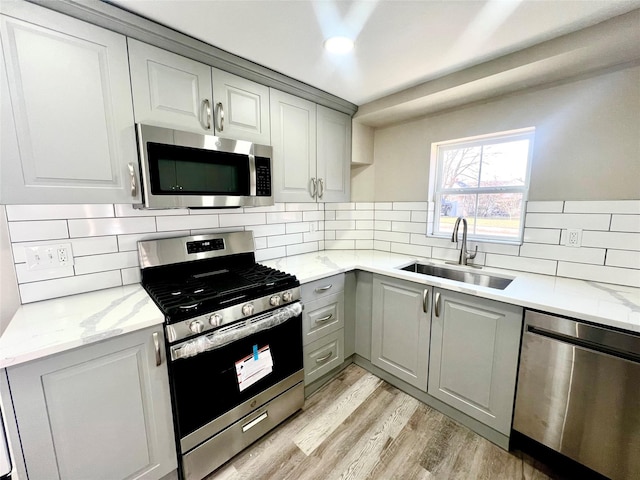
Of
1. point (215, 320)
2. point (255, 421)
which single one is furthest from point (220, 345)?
point (255, 421)

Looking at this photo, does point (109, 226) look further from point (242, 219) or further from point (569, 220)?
point (569, 220)

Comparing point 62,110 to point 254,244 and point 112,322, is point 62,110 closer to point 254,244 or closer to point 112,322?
point 112,322

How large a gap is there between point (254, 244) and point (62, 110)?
4.03ft

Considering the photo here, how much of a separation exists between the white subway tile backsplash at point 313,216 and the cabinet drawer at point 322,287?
2.34 feet

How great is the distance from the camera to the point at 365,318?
82.4 inches

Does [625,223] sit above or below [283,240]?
above

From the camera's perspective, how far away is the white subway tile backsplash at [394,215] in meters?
2.41

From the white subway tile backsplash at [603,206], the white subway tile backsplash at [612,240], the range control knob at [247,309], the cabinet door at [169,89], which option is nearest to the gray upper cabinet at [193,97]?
the cabinet door at [169,89]

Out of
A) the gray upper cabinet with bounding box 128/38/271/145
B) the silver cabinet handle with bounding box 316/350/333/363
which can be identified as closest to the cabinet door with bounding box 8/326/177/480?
the silver cabinet handle with bounding box 316/350/333/363

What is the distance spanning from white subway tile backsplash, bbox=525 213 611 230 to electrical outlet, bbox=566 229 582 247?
30 millimetres

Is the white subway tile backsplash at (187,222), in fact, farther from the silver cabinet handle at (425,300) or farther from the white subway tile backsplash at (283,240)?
the silver cabinet handle at (425,300)

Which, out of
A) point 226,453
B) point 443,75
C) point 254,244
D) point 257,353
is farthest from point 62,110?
point 443,75

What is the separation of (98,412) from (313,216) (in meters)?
1.89

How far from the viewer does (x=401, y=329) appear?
1.87 metres
